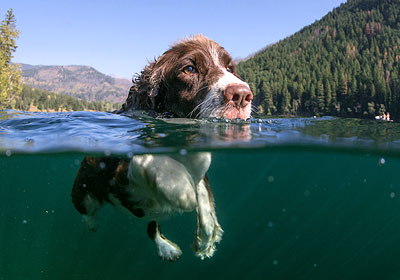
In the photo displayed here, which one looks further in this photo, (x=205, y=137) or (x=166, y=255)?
(x=205, y=137)

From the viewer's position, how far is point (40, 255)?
41.1 feet

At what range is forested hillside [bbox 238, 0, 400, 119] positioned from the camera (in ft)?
320

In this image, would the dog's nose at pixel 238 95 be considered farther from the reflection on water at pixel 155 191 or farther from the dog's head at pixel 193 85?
the reflection on water at pixel 155 191

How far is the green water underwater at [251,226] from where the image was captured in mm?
9266

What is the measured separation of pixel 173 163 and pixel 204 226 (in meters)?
1.34

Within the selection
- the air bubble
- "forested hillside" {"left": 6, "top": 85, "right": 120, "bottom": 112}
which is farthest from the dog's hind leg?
"forested hillside" {"left": 6, "top": 85, "right": 120, "bottom": 112}

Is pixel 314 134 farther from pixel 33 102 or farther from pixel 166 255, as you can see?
pixel 33 102

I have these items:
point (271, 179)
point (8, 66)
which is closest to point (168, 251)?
point (271, 179)

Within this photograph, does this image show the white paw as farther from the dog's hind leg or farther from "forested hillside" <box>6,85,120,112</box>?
"forested hillside" <box>6,85,120,112</box>

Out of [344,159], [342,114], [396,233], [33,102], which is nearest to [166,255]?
[344,159]

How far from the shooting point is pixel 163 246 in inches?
174

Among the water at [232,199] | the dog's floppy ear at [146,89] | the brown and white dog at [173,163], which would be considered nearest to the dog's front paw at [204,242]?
the brown and white dog at [173,163]

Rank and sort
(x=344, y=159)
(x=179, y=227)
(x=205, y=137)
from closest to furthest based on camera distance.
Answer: (x=205, y=137), (x=344, y=159), (x=179, y=227)

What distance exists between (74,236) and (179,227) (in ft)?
12.7
